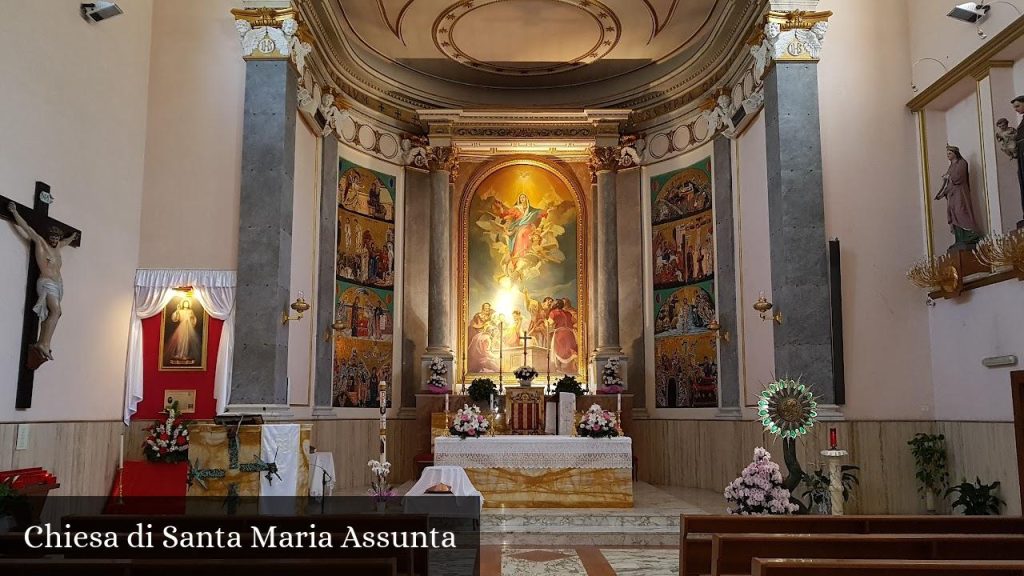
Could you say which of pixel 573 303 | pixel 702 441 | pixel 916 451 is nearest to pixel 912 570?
pixel 916 451

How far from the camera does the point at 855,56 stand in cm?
1216

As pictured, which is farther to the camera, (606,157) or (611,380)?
(606,157)

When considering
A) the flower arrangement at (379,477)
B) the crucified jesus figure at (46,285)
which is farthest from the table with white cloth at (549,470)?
the crucified jesus figure at (46,285)

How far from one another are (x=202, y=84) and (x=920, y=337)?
35.2 ft

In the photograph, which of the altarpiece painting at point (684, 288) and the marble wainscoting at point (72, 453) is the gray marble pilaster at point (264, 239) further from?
the altarpiece painting at point (684, 288)

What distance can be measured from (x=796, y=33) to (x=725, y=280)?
4.42 metres

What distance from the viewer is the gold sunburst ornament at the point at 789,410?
977cm

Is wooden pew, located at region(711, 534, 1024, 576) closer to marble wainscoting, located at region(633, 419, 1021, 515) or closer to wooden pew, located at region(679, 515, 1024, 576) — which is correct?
wooden pew, located at region(679, 515, 1024, 576)

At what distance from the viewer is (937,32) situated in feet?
38.3

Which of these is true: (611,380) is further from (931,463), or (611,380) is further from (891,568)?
(891,568)

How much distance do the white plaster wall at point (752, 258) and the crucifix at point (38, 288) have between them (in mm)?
9427

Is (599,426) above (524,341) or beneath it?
beneath

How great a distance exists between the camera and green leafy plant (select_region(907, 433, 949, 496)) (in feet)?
36.6

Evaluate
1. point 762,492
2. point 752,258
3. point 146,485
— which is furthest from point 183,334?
point 752,258
